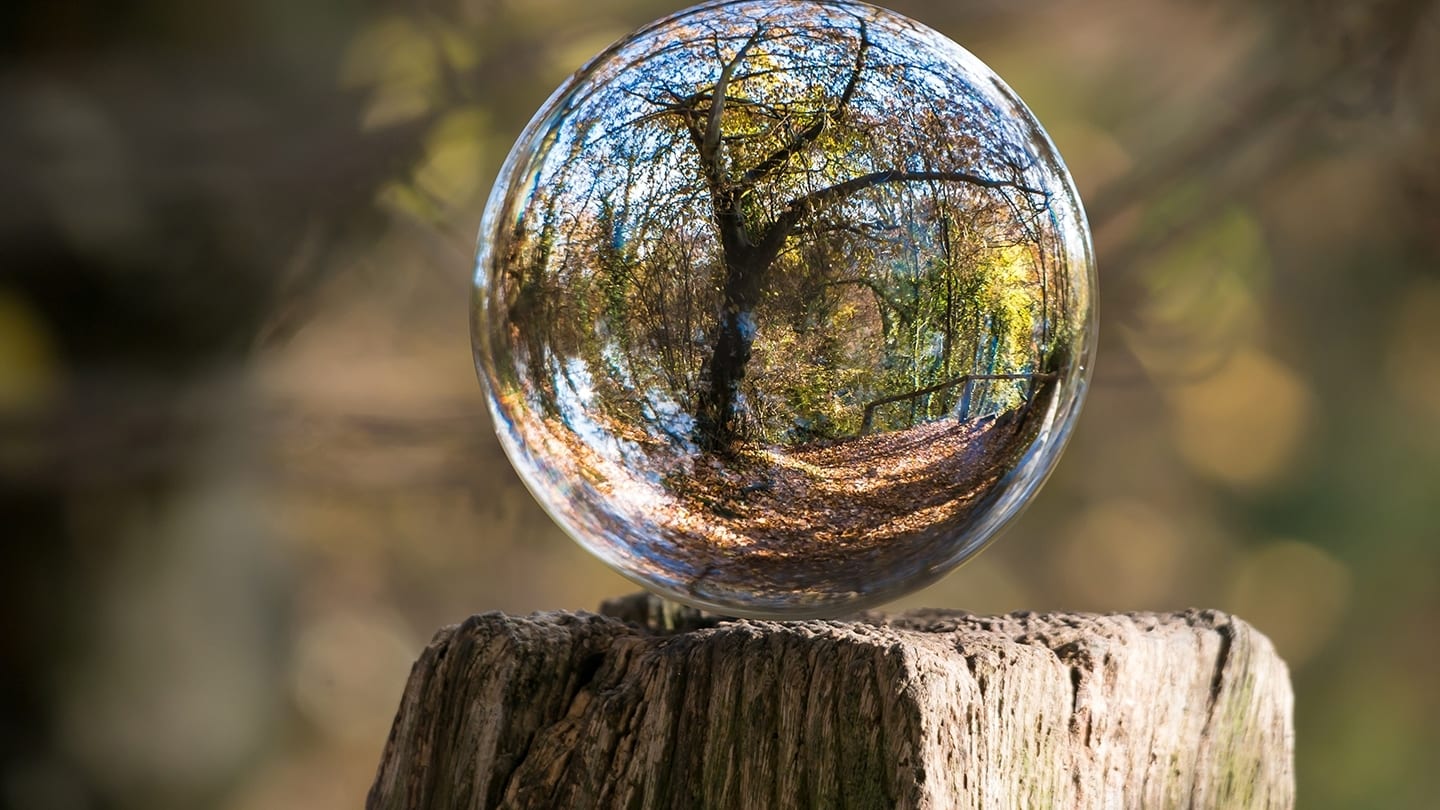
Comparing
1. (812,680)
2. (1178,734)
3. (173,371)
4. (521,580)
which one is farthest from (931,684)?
(521,580)

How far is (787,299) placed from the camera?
146 centimetres

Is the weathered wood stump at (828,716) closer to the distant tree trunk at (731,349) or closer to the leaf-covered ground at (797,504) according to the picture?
the leaf-covered ground at (797,504)

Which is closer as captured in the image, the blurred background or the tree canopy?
the tree canopy

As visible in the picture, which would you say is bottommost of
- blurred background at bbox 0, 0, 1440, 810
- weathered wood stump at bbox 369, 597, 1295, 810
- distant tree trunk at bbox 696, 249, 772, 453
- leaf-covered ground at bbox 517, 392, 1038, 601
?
weathered wood stump at bbox 369, 597, 1295, 810

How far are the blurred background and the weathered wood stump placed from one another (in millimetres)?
1880

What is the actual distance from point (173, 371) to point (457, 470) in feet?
2.67

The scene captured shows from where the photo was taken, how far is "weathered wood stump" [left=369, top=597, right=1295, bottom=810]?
146cm

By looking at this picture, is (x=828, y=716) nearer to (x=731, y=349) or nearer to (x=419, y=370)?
(x=731, y=349)

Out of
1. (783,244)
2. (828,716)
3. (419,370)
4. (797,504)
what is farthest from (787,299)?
(419,370)

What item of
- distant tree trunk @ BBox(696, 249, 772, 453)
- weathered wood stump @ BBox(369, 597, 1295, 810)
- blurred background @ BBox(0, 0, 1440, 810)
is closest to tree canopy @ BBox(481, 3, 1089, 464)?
distant tree trunk @ BBox(696, 249, 772, 453)

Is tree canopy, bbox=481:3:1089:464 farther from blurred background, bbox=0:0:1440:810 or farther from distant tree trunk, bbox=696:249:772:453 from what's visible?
blurred background, bbox=0:0:1440:810

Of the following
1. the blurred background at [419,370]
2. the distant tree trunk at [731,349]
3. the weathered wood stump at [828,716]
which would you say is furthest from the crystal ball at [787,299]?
the blurred background at [419,370]

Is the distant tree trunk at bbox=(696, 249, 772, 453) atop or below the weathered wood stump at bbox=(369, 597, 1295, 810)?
atop

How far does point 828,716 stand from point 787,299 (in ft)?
1.52
